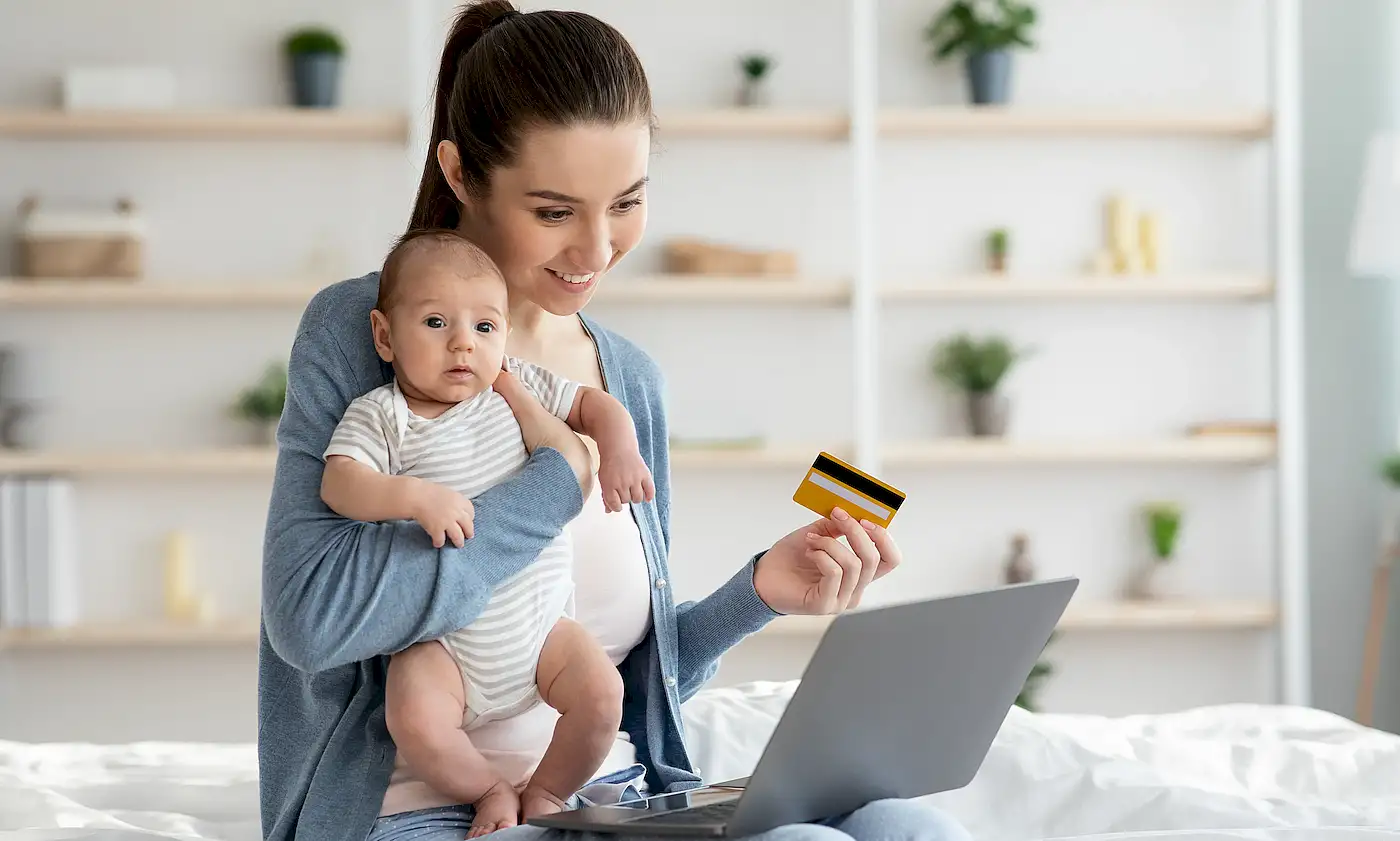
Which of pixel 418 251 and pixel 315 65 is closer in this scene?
pixel 418 251

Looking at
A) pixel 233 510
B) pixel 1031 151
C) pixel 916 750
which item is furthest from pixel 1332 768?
pixel 233 510

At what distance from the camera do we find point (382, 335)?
1.31 meters

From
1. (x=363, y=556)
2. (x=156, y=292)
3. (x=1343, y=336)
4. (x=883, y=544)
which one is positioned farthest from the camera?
(x=1343, y=336)

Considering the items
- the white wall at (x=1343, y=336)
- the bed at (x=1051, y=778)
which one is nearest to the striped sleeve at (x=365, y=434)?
the bed at (x=1051, y=778)

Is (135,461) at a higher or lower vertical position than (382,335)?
lower

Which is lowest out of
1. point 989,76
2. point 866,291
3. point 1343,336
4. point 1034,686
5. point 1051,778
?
point 1034,686

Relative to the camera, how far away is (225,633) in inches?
141

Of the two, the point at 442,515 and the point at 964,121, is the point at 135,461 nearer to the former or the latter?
the point at 964,121

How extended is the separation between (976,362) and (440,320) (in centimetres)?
267

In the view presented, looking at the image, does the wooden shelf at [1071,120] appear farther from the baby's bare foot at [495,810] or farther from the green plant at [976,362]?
the baby's bare foot at [495,810]

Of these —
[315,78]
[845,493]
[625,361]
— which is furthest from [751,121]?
[845,493]

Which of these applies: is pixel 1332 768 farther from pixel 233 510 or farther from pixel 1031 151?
pixel 233 510

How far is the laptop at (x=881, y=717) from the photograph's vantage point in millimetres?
966

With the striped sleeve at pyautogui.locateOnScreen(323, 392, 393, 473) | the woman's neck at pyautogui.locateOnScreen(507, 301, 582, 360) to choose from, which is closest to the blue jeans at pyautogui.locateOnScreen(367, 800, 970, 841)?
the striped sleeve at pyautogui.locateOnScreen(323, 392, 393, 473)
